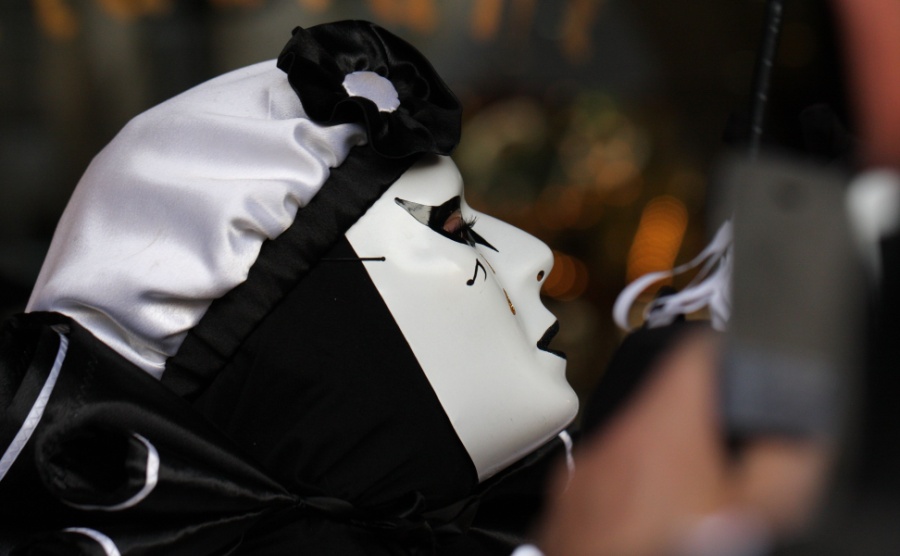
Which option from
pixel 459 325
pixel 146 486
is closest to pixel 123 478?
pixel 146 486

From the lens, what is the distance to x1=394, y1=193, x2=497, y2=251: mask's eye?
3.53 ft

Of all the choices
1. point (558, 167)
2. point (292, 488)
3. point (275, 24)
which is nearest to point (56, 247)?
point (292, 488)

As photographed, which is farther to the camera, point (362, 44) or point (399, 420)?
point (362, 44)

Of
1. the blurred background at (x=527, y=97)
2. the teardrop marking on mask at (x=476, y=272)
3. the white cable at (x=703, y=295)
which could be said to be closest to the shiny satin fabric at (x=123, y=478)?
the teardrop marking on mask at (x=476, y=272)

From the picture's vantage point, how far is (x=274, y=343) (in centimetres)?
101

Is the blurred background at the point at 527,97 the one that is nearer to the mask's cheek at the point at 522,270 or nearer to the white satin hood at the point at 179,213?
the mask's cheek at the point at 522,270

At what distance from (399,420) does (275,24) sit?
1.71 meters

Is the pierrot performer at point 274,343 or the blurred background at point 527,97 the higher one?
the pierrot performer at point 274,343

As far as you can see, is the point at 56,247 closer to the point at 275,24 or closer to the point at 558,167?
the point at 275,24

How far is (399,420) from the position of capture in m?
1.02

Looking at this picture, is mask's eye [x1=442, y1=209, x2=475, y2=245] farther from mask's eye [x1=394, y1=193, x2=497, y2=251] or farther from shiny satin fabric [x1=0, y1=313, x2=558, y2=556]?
shiny satin fabric [x1=0, y1=313, x2=558, y2=556]

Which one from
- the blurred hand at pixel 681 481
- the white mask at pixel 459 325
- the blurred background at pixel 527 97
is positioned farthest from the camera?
the blurred background at pixel 527 97

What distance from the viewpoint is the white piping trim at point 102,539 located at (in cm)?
90

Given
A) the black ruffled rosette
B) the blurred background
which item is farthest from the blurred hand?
the blurred background
